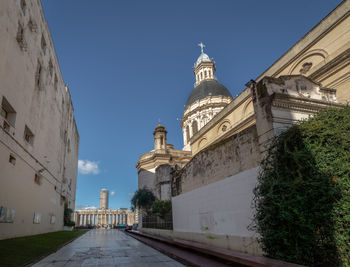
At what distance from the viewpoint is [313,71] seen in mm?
13766

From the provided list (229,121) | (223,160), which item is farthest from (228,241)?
(229,121)

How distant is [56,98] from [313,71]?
66.5ft

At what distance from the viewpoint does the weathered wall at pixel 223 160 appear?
24.3 feet

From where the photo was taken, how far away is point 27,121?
46.1 ft

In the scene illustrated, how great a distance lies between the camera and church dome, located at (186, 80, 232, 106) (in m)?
42.0

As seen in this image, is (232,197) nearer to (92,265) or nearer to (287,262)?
(287,262)

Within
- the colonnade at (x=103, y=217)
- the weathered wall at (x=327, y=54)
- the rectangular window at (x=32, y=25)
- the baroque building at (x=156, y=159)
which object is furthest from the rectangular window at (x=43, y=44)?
the colonnade at (x=103, y=217)

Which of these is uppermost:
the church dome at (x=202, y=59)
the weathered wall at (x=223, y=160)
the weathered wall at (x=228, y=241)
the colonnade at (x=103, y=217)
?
the church dome at (x=202, y=59)

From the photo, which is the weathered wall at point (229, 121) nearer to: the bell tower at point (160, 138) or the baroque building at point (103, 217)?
the bell tower at point (160, 138)

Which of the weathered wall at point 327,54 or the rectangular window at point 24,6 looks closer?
the weathered wall at point 327,54

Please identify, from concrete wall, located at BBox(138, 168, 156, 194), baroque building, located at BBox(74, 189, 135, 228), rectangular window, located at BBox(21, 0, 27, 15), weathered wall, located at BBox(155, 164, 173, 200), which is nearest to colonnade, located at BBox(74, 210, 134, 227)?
baroque building, located at BBox(74, 189, 135, 228)

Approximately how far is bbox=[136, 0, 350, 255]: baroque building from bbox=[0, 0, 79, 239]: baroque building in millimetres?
8121

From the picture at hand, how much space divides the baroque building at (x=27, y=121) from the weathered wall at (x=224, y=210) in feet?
27.2

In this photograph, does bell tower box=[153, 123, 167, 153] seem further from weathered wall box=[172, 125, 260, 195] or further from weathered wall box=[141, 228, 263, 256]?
weathered wall box=[141, 228, 263, 256]
